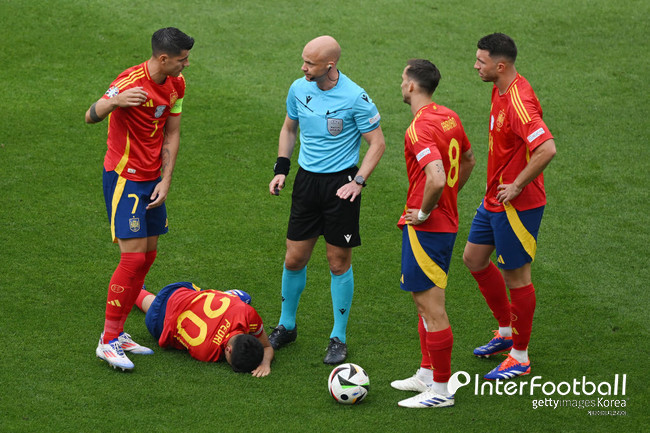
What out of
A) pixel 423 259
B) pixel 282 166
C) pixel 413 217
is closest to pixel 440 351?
pixel 423 259

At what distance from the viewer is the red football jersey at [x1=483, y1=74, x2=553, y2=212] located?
5457mm

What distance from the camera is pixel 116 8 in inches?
523

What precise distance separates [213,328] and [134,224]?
96cm

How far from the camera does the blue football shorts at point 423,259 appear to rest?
541cm

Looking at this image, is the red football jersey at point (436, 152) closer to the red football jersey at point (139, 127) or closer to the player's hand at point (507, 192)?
the player's hand at point (507, 192)

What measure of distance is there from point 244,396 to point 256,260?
238 cm

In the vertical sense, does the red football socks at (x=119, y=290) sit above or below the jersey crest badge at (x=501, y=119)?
below

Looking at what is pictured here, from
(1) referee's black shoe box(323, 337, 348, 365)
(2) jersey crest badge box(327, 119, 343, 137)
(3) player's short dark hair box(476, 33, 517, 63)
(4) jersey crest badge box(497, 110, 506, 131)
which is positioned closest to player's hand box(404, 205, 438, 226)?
(4) jersey crest badge box(497, 110, 506, 131)

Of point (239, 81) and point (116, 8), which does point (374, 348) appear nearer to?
point (239, 81)

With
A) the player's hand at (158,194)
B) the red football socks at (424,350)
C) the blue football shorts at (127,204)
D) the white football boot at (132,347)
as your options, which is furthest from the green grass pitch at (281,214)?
the player's hand at (158,194)

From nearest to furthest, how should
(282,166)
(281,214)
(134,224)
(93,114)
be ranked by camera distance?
(93,114), (134,224), (282,166), (281,214)

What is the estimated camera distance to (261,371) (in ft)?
19.4

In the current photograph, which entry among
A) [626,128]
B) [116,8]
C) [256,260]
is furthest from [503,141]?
[116,8]

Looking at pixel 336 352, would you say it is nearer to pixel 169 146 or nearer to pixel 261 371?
pixel 261 371
